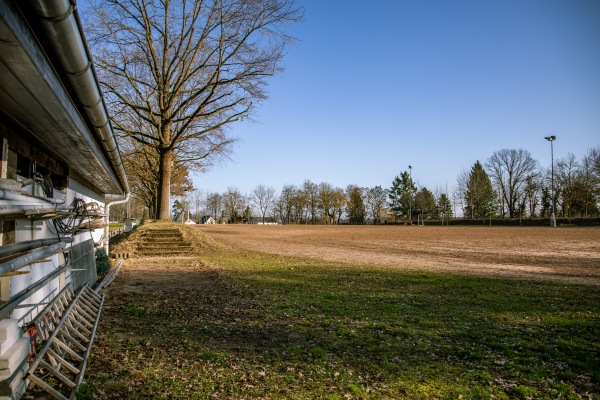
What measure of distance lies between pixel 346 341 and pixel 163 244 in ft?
48.6

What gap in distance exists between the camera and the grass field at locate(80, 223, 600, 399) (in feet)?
12.8

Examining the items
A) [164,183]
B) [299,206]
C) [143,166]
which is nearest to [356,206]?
[299,206]

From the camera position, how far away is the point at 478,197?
69000 millimetres

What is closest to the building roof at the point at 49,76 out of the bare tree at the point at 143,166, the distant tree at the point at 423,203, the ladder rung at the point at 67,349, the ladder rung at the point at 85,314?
the ladder rung at the point at 67,349

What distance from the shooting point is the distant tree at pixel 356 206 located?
83875mm

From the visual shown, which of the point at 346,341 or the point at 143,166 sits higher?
the point at 143,166

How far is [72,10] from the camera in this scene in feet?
7.30

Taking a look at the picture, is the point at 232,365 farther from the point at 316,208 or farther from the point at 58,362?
the point at 316,208

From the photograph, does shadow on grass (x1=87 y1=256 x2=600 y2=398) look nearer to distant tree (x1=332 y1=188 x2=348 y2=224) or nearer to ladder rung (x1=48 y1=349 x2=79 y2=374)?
ladder rung (x1=48 y1=349 x2=79 y2=374)

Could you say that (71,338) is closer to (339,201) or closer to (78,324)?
(78,324)

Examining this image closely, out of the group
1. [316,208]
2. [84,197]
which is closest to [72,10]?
[84,197]

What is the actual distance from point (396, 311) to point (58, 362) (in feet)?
17.3

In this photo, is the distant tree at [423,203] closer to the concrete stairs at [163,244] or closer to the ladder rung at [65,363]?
the concrete stairs at [163,244]

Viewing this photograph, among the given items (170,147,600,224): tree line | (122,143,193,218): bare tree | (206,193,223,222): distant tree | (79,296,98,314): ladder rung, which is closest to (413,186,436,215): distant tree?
(170,147,600,224): tree line
